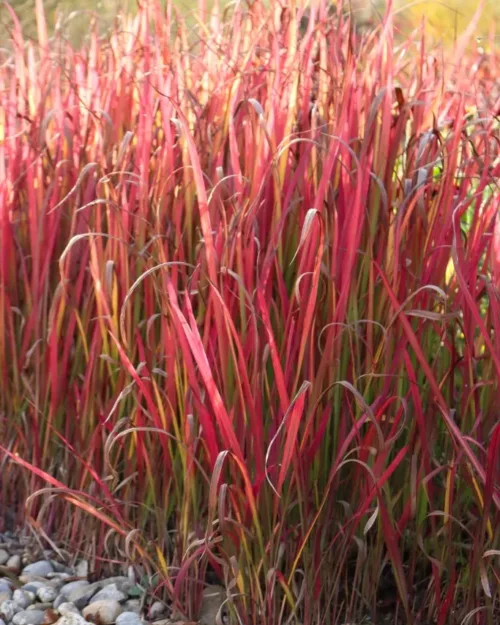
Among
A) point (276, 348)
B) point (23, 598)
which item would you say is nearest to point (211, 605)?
point (23, 598)

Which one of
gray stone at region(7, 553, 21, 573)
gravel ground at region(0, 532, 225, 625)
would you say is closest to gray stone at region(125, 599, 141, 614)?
gravel ground at region(0, 532, 225, 625)

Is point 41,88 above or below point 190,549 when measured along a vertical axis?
above

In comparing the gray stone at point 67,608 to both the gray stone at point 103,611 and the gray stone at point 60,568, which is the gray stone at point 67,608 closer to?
the gray stone at point 103,611

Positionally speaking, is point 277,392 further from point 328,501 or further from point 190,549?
point 190,549

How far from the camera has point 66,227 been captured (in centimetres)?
172

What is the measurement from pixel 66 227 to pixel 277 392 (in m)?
0.61

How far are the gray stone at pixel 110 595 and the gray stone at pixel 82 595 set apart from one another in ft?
0.06

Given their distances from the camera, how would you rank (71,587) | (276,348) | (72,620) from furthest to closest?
(71,587) → (72,620) → (276,348)

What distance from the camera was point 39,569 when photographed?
1.62 m

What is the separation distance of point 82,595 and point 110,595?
57 mm

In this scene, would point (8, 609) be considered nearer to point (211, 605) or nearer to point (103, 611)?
point (103, 611)

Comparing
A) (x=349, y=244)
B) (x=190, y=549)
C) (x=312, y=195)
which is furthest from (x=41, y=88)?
(x=190, y=549)

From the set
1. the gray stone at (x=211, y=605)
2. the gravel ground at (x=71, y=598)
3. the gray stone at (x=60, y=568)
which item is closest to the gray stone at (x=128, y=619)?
the gravel ground at (x=71, y=598)

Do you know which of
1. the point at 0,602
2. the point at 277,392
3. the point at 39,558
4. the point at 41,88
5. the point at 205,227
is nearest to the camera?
the point at 205,227
